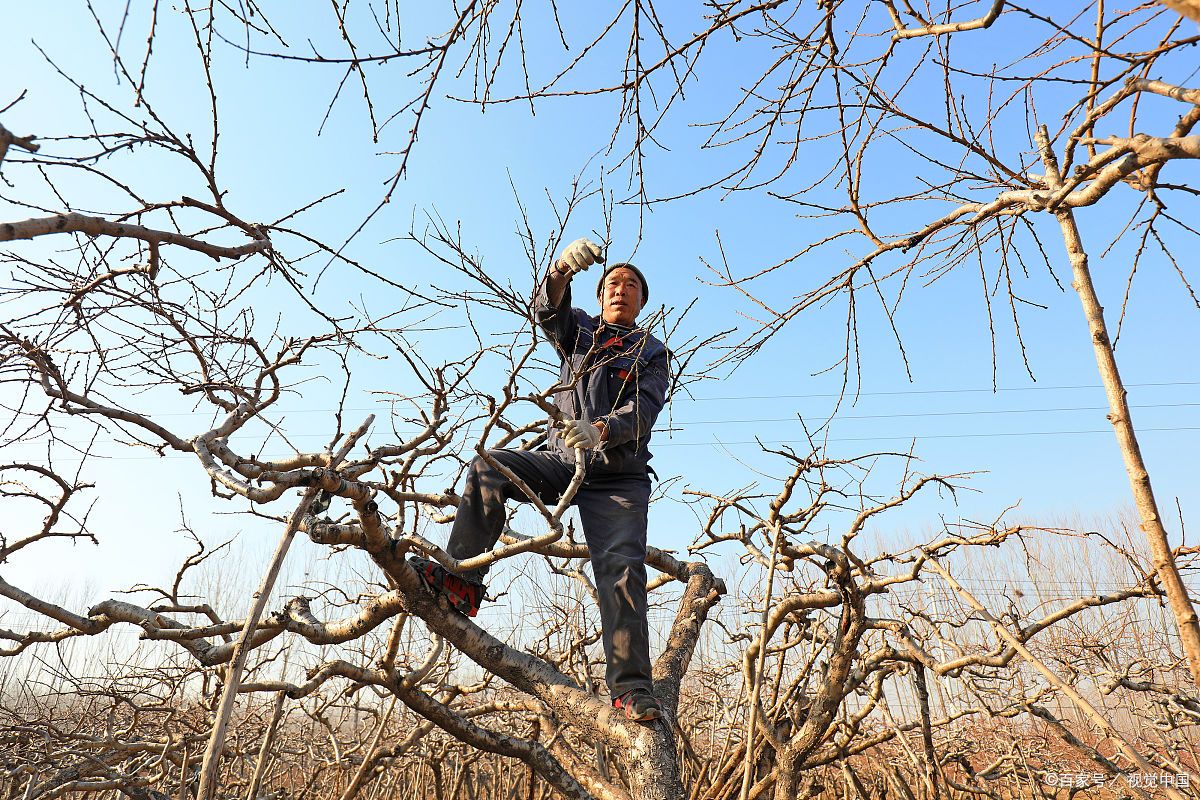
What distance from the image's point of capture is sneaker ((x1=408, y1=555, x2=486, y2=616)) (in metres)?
2.61

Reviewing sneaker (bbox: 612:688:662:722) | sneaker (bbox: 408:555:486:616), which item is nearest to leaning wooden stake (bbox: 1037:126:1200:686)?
sneaker (bbox: 612:688:662:722)

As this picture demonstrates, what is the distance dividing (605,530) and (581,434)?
0.59 metres

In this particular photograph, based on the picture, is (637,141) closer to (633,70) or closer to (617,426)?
(633,70)

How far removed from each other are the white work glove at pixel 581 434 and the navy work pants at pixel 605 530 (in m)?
0.32

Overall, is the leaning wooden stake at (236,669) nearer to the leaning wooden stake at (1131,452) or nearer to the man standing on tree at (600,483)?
the man standing on tree at (600,483)

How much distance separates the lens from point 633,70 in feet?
5.99

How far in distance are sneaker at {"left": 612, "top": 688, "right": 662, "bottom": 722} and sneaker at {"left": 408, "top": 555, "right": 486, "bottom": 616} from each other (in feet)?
2.07

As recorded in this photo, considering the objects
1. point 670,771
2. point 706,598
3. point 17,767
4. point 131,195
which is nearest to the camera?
point 131,195

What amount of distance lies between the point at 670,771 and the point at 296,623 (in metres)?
1.40

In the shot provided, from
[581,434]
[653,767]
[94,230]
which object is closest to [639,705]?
[653,767]

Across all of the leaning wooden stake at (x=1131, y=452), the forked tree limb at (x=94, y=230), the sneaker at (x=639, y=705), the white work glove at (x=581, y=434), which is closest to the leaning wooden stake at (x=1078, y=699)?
the leaning wooden stake at (x=1131, y=452)

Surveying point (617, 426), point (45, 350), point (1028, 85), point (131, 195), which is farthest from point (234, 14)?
point (1028, 85)

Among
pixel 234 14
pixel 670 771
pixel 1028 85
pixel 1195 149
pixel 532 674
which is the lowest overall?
pixel 670 771

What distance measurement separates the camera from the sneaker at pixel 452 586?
103 inches
